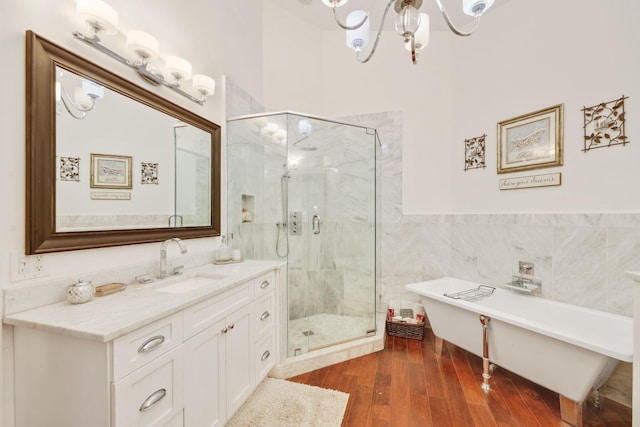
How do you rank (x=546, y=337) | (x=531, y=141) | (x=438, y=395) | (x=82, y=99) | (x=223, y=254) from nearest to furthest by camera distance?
(x=82, y=99)
(x=546, y=337)
(x=438, y=395)
(x=223, y=254)
(x=531, y=141)

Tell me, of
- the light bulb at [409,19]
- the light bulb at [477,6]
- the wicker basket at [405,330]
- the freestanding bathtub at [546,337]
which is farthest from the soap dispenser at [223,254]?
the light bulb at [477,6]

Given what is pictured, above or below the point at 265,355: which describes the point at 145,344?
above

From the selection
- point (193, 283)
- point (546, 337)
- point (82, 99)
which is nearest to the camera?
point (82, 99)

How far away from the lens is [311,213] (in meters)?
2.73

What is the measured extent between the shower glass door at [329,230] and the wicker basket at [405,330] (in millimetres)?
263

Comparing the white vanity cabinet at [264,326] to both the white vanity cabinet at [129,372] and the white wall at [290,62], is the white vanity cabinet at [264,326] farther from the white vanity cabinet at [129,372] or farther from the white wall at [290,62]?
the white wall at [290,62]

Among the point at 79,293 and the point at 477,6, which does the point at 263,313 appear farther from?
the point at 477,6

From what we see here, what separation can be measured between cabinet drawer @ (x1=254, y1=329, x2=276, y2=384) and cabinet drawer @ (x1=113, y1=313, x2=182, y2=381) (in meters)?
0.78

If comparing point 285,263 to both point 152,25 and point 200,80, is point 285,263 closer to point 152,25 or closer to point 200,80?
point 200,80

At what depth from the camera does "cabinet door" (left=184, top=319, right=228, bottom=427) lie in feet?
4.04

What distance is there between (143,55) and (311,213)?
5.82 feet

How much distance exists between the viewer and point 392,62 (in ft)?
10.6

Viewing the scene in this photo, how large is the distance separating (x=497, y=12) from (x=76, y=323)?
3.95m

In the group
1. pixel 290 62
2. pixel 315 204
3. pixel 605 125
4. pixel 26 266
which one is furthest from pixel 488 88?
pixel 26 266
